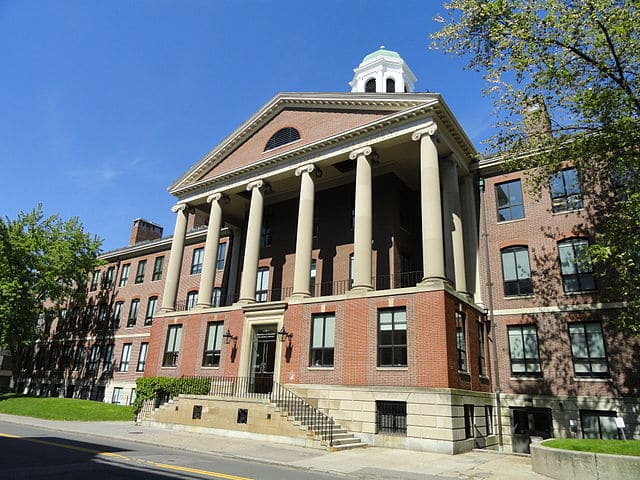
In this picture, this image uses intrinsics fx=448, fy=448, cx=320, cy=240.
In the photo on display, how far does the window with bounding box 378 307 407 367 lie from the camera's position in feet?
62.0

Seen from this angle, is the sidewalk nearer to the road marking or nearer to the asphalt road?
the asphalt road

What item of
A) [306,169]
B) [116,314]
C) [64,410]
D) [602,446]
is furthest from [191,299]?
[602,446]

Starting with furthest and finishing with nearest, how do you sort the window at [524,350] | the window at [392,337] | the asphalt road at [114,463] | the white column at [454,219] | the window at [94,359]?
the window at [94,359] < the white column at [454,219] < the window at [524,350] < the window at [392,337] < the asphalt road at [114,463]

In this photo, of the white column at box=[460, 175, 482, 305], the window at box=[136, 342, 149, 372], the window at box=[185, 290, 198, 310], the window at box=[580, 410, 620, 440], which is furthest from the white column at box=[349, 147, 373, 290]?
the window at box=[136, 342, 149, 372]

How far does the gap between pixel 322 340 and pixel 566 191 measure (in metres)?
14.7

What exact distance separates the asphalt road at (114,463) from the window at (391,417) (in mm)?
6678

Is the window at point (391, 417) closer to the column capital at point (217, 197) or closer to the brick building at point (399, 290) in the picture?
the brick building at point (399, 290)

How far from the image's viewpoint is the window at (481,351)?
2164cm

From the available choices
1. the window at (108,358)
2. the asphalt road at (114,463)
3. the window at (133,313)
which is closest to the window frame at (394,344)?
the asphalt road at (114,463)

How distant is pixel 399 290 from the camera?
1977 centimetres

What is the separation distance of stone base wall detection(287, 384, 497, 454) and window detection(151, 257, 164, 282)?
936 inches

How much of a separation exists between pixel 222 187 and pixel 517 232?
60.4 ft

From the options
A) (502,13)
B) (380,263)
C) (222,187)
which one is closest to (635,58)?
(502,13)

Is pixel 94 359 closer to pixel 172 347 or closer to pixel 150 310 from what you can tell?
pixel 150 310
